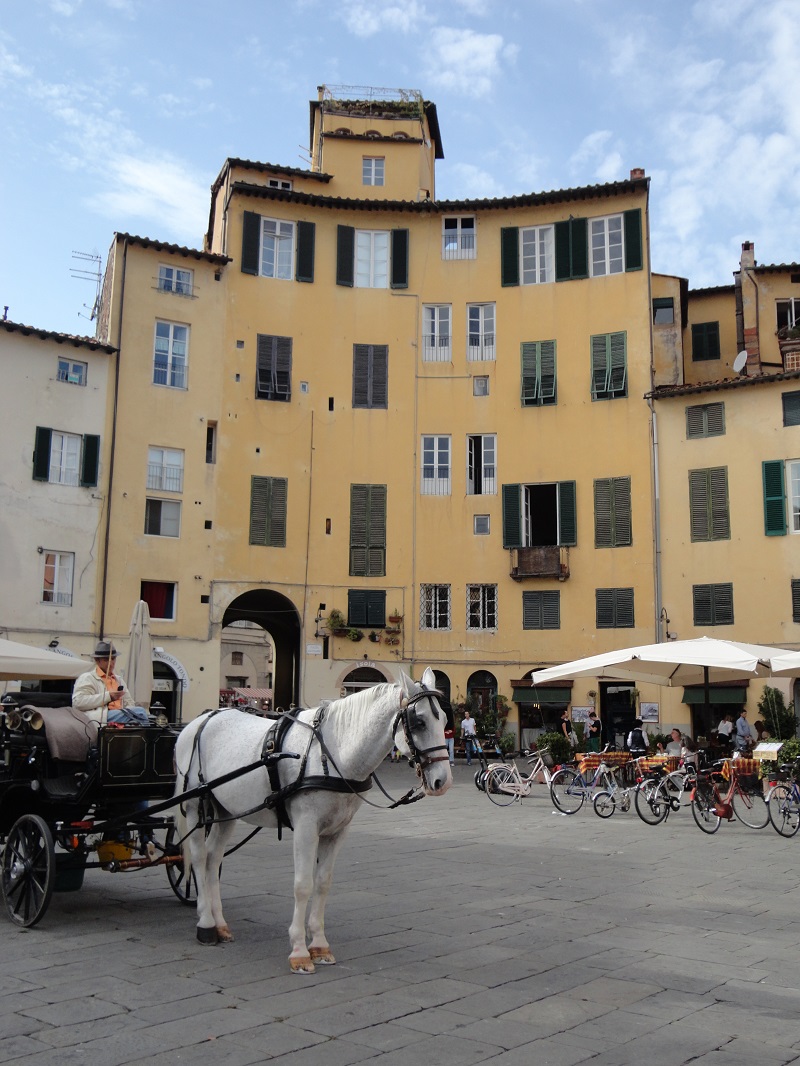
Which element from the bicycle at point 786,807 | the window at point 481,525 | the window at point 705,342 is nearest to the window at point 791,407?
the window at point 705,342

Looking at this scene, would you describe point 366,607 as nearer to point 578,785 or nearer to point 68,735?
point 578,785

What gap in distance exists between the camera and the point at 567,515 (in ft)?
112

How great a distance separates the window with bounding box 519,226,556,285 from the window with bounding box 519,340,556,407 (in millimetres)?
2377

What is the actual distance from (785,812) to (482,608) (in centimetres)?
1923

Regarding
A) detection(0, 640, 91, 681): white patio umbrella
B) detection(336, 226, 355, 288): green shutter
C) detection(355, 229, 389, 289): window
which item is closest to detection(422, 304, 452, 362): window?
detection(355, 229, 389, 289): window

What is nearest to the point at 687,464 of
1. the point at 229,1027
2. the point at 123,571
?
the point at 123,571

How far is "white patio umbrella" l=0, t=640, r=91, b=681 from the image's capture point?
12234 millimetres

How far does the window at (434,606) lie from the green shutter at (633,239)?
12.4 m

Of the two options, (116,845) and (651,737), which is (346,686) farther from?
(116,845)

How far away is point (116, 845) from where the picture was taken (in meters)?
8.62

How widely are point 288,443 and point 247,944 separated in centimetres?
2796

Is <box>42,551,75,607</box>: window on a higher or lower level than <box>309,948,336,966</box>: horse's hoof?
higher

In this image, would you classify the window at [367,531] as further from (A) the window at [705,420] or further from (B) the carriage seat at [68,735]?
(B) the carriage seat at [68,735]

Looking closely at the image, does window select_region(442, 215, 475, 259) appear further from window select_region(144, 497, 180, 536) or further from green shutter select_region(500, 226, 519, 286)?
window select_region(144, 497, 180, 536)
